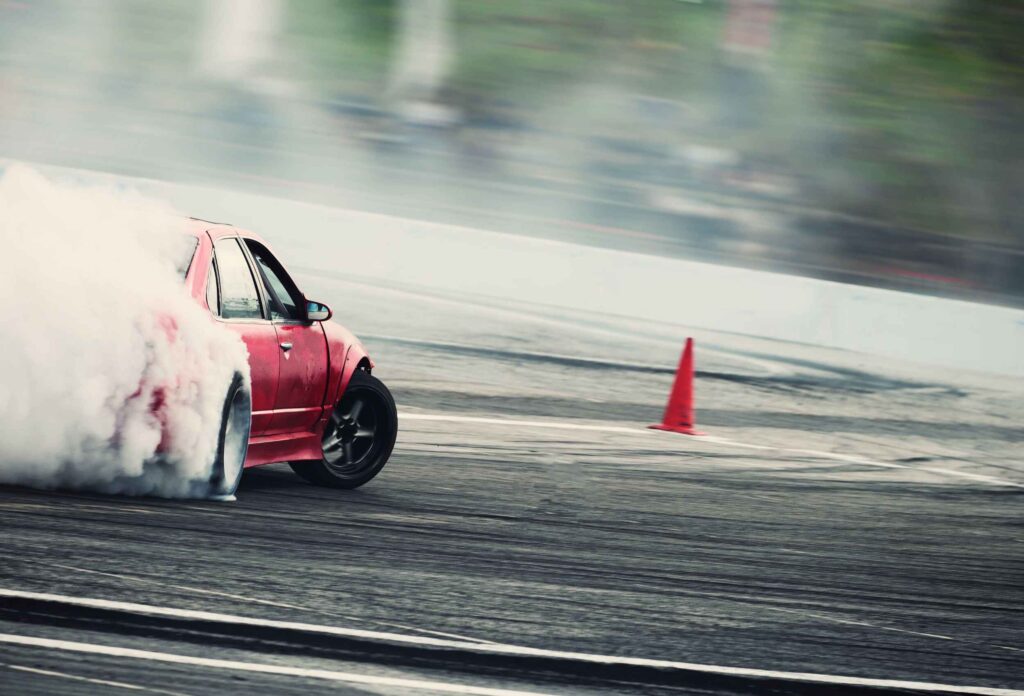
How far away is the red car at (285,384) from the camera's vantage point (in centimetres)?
730

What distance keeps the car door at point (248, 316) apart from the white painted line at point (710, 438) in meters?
3.89

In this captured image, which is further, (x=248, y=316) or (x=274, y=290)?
(x=274, y=290)

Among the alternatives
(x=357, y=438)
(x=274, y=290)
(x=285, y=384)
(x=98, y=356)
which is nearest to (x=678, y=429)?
(x=357, y=438)

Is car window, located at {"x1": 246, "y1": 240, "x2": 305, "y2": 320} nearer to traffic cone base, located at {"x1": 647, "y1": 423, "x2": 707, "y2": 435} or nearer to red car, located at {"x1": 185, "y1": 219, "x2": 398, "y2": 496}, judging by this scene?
red car, located at {"x1": 185, "y1": 219, "x2": 398, "y2": 496}

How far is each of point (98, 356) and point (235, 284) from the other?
1111mm

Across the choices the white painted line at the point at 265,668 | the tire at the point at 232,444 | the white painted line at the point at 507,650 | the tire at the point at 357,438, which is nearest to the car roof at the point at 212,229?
the tire at the point at 232,444

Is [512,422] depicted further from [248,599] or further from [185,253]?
[248,599]

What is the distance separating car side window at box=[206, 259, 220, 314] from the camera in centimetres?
721

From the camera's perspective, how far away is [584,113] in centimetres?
2216

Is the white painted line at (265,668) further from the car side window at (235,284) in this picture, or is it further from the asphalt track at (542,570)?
the car side window at (235,284)

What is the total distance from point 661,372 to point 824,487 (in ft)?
16.6

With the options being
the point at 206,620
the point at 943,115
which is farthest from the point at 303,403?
the point at 943,115

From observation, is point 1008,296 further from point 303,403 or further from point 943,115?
point 303,403

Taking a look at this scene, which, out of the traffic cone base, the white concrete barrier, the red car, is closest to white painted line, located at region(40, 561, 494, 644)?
the red car
